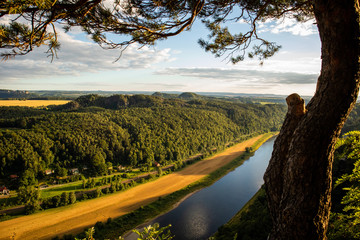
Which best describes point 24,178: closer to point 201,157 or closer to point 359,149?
Result: point 201,157

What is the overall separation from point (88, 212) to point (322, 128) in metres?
21.9

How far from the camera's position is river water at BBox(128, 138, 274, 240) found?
1584 cm

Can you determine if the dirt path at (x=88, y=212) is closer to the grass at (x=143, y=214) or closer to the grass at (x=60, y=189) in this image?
the grass at (x=143, y=214)

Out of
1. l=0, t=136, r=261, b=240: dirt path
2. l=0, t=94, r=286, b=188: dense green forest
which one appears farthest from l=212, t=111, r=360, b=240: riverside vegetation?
l=0, t=94, r=286, b=188: dense green forest

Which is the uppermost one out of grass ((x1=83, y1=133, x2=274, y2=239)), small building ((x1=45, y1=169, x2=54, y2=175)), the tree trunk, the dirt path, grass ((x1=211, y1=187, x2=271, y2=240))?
the tree trunk

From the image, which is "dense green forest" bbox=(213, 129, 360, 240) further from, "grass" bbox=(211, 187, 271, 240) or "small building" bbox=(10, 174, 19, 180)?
"small building" bbox=(10, 174, 19, 180)

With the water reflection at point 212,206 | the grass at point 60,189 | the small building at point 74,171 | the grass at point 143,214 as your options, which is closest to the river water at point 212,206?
the water reflection at point 212,206

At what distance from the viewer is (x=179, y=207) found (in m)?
19.4

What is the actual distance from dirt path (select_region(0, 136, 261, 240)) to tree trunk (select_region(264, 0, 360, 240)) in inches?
698

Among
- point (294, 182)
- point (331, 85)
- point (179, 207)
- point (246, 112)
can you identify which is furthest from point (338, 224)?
point (246, 112)

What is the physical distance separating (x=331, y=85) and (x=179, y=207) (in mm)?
20027

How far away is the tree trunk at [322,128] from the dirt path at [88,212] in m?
17.7

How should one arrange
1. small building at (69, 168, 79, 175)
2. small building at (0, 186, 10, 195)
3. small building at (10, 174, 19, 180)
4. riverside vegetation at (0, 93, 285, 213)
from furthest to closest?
1. small building at (69, 168, 79, 175)
2. riverside vegetation at (0, 93, 285, 213)
3. small building at (10, 174, 19, 180)
4. small building at (0, 186, 10, 195)

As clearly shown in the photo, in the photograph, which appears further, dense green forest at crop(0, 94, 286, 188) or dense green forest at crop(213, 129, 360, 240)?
dense green forest at crop(0, 94, 286, 188)
